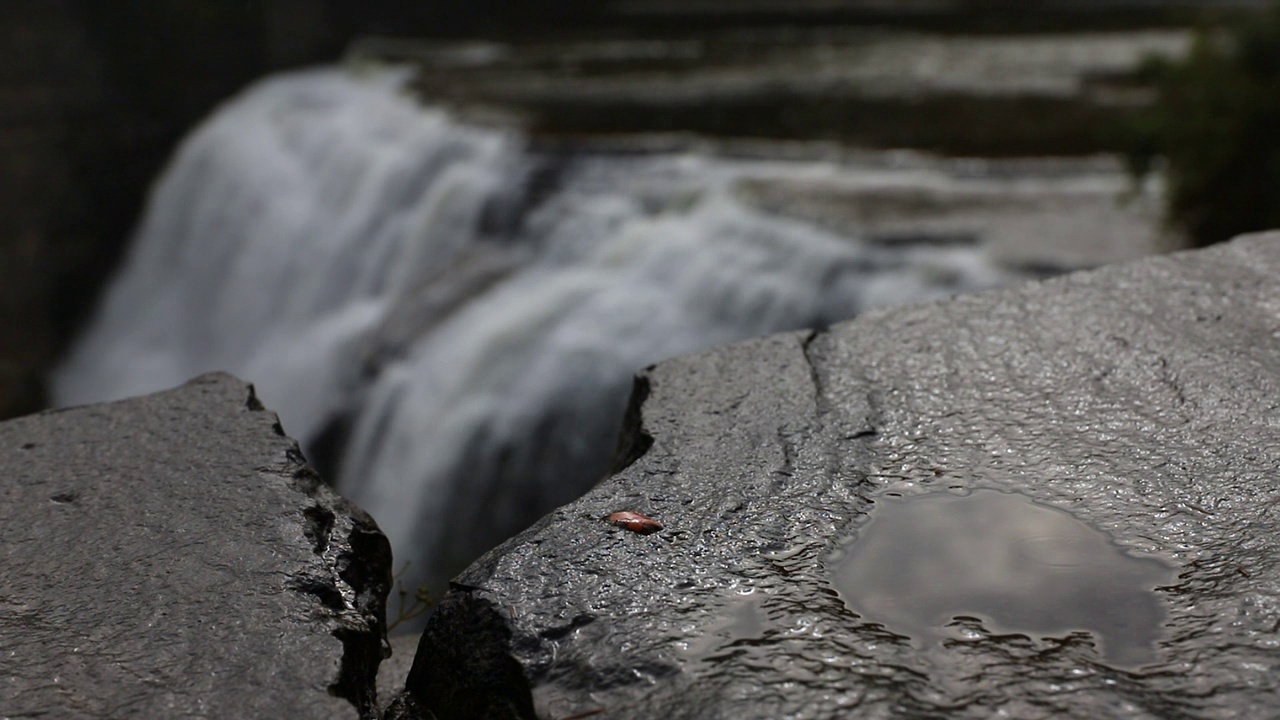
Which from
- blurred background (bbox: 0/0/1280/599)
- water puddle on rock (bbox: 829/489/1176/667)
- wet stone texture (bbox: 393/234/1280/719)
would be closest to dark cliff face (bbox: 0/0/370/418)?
blurred background (bbox: 0/0/1280/599)

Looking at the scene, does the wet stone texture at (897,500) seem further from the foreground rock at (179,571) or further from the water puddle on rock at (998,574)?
the foreground rock at (179,571)

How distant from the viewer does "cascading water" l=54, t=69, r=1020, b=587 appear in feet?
14.5

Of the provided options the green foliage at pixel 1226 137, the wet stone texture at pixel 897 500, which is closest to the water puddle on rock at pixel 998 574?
the wet stone texture at pixel 897 500

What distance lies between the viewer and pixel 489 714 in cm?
138

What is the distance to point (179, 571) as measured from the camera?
1544 mm

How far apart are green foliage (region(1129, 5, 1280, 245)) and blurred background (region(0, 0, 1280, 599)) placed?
1 centimetres

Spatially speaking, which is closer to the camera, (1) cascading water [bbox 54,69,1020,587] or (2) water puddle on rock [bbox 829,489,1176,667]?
(2) water puddle on rock [bbox 829,489,1176,667]

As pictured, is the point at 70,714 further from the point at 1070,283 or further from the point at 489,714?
the point at 1070,283

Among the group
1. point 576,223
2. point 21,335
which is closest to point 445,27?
point 21,335

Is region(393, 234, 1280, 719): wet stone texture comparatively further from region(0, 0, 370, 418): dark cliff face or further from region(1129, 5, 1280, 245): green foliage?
region(0, 0, 370, 418): dark cliff face

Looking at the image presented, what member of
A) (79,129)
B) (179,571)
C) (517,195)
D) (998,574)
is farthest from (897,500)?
(79,129)

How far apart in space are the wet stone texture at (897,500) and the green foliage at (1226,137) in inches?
115

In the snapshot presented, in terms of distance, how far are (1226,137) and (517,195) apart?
10.4 ft

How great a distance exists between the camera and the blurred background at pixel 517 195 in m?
4.60
